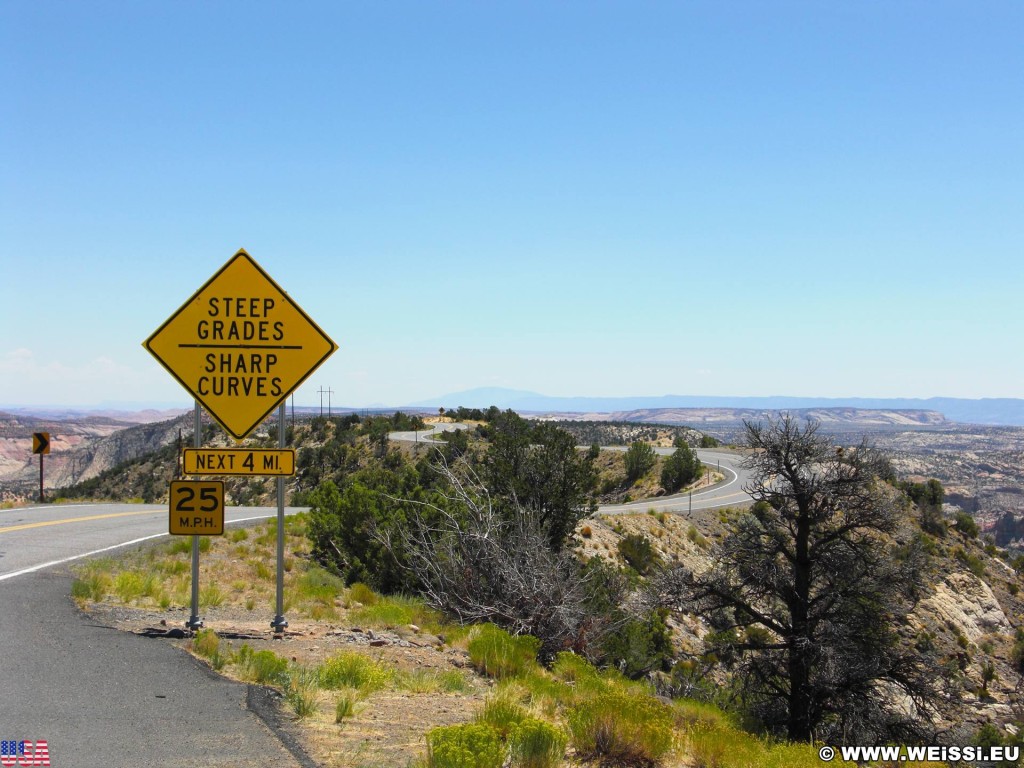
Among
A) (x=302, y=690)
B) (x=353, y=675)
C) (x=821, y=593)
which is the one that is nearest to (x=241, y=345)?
(x=353, y=675)

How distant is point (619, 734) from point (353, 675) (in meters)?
2.57

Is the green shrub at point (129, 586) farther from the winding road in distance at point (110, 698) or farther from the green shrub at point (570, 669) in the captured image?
the green shrub at point (570, 669)

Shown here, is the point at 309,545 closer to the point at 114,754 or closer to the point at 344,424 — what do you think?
the point at 114,754

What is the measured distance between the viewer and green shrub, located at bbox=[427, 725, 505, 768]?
4.93 metres

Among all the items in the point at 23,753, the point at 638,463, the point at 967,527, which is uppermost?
the point at 23,753

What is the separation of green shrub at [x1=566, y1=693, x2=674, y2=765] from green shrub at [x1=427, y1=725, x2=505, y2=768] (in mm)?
952

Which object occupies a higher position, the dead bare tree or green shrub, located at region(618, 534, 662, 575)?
the dead bare tree

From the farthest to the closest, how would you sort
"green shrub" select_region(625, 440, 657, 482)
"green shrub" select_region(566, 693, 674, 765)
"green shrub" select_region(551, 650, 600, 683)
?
"green shrub" select_region(625, 440, 657, 482) < "green shrub" select_region(551, 650, 600, 683) < "green shrub" select_region(566, 693, 674, 765)

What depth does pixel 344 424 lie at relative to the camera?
65.8 m

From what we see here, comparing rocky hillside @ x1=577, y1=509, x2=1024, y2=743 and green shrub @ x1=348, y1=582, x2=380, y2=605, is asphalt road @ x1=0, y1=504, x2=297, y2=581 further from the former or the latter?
rocky hillside @ x1=577, y1=509, x2=1024, y2=743

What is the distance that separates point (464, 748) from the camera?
5.02 metres

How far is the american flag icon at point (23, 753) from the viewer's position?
4.95 m

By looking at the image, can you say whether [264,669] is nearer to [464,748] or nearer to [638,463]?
[464,748]

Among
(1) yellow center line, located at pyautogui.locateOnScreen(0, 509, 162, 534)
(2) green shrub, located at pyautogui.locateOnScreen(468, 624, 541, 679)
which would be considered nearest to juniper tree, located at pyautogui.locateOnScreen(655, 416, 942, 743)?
(2) green shrub, located at pyautogui.locateOnScreen(468, 624, 541, 679)
